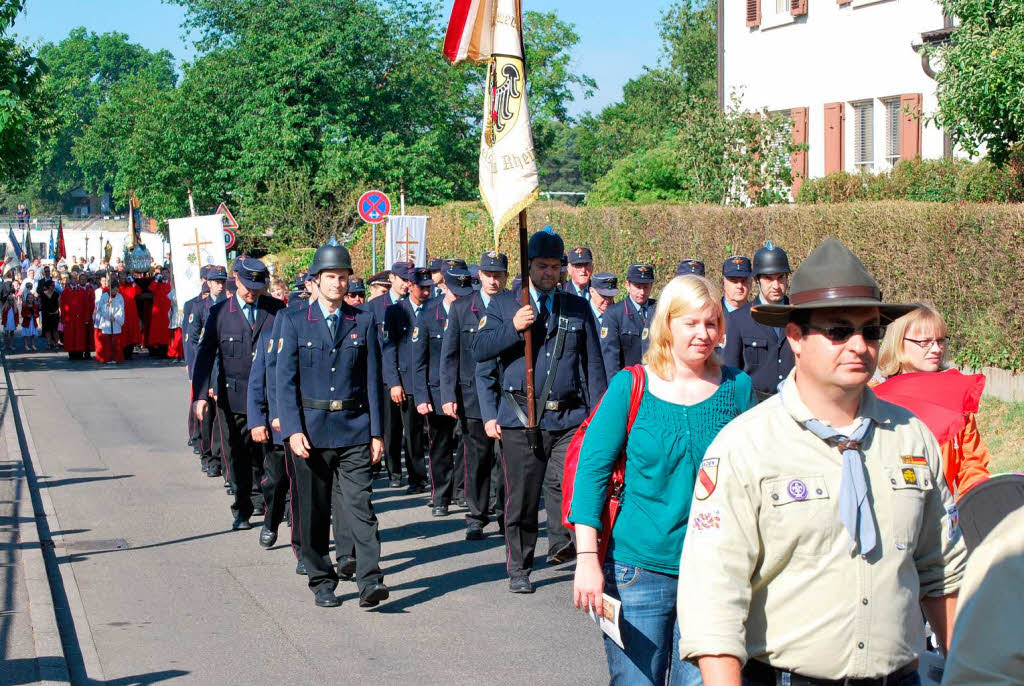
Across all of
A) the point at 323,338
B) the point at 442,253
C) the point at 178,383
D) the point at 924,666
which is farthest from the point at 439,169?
the point at 924,666

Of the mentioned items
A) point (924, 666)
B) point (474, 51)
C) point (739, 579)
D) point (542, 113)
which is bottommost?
point (924, 666)

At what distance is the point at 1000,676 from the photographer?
2.03 meters

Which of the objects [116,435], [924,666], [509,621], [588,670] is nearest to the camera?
[924,666]

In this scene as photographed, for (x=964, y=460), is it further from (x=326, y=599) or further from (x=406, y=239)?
(x=406, y=239)

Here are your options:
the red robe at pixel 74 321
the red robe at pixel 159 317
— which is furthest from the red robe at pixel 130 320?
the red robe at pixel 74 321

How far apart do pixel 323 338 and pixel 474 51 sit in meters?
1.99

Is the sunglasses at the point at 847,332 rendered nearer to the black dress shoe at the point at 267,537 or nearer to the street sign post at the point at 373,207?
the black dress shoe at the point at 267,537

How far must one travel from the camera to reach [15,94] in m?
27.2

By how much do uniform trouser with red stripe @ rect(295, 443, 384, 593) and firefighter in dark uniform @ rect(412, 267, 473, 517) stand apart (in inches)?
129

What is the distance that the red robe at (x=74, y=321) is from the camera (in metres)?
32.6

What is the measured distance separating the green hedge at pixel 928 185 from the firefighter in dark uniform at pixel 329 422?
1235 cm

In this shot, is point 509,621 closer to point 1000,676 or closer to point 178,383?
point 1000,676

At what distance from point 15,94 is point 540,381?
22.1 m

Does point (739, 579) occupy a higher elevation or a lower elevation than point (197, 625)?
higher
